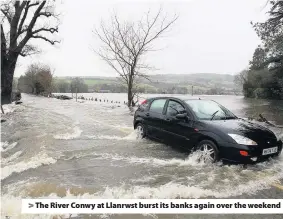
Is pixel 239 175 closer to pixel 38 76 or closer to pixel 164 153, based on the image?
pixel 164 153

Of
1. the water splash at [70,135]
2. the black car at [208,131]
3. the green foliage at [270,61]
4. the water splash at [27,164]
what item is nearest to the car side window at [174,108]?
the black car at [208,131]

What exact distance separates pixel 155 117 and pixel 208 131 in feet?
6.92

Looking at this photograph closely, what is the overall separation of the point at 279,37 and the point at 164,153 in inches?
939

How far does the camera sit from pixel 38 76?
57000 millimetres

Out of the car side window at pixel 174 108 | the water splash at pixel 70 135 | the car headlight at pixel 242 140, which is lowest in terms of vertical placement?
the water splash at pixel 70 135

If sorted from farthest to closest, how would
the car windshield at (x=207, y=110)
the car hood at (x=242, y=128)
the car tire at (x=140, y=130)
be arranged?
the car tire at (x=140, y=130) < the car windshield at (x=207, y=110) < the car hood at (x=242, y=128)

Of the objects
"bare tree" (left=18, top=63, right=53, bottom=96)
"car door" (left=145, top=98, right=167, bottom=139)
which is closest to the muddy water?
"car door" (left=145, top=98, right=167, bottom=139)

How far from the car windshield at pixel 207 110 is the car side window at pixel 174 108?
215 mm

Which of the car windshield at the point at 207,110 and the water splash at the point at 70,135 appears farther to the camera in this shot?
the water splash at the point at 70,135

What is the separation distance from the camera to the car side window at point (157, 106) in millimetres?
7868

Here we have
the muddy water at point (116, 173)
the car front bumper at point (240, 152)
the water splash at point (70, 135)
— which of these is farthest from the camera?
the water splash at point (70, 135)

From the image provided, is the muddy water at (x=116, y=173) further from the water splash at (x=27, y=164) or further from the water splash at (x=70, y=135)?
the water splash at (x=70, y=135)

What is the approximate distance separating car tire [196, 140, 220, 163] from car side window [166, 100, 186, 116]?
1.12 meters

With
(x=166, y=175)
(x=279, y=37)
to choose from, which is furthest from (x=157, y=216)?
(x=279, y=37)
